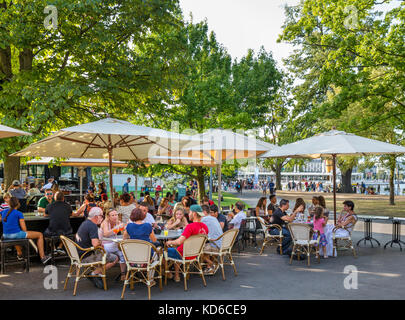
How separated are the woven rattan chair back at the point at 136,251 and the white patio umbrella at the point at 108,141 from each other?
91.7 inches

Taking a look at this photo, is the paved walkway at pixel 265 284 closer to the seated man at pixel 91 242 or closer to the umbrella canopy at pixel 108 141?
the seated man at pixel 91 242

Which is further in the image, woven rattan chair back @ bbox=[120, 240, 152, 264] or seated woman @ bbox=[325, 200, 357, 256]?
seated woman @ bbox=[325, 200, 357, 256]

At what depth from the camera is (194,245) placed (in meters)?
6.38

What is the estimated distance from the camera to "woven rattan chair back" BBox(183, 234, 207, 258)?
6.27 metres

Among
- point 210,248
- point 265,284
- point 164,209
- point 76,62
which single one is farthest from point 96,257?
point 76,62

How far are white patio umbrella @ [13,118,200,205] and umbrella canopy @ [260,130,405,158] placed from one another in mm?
2899

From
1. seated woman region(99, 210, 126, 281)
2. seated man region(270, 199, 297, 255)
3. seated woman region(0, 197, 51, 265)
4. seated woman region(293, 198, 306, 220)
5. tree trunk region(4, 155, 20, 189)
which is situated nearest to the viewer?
seated woman region(99, 210, 126, 281)

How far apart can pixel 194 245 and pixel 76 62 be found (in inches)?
370

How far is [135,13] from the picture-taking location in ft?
39.3

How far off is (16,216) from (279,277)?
5.67 m

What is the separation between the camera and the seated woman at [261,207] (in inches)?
431

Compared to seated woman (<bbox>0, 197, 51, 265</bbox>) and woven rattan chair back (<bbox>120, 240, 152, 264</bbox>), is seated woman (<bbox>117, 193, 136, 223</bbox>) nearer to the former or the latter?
seated woman (<bbox>0, 197, 51, 265</bbox>)

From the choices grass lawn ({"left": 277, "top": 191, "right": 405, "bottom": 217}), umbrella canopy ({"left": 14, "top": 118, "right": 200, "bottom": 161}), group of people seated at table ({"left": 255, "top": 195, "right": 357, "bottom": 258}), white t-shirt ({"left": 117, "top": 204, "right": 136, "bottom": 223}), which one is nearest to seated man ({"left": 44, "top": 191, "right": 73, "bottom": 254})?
white t-shirt ({"left": 117, "top": 204, "right": 136, "bottom": 223})

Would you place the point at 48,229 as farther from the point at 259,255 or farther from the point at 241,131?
the point at 241,131
